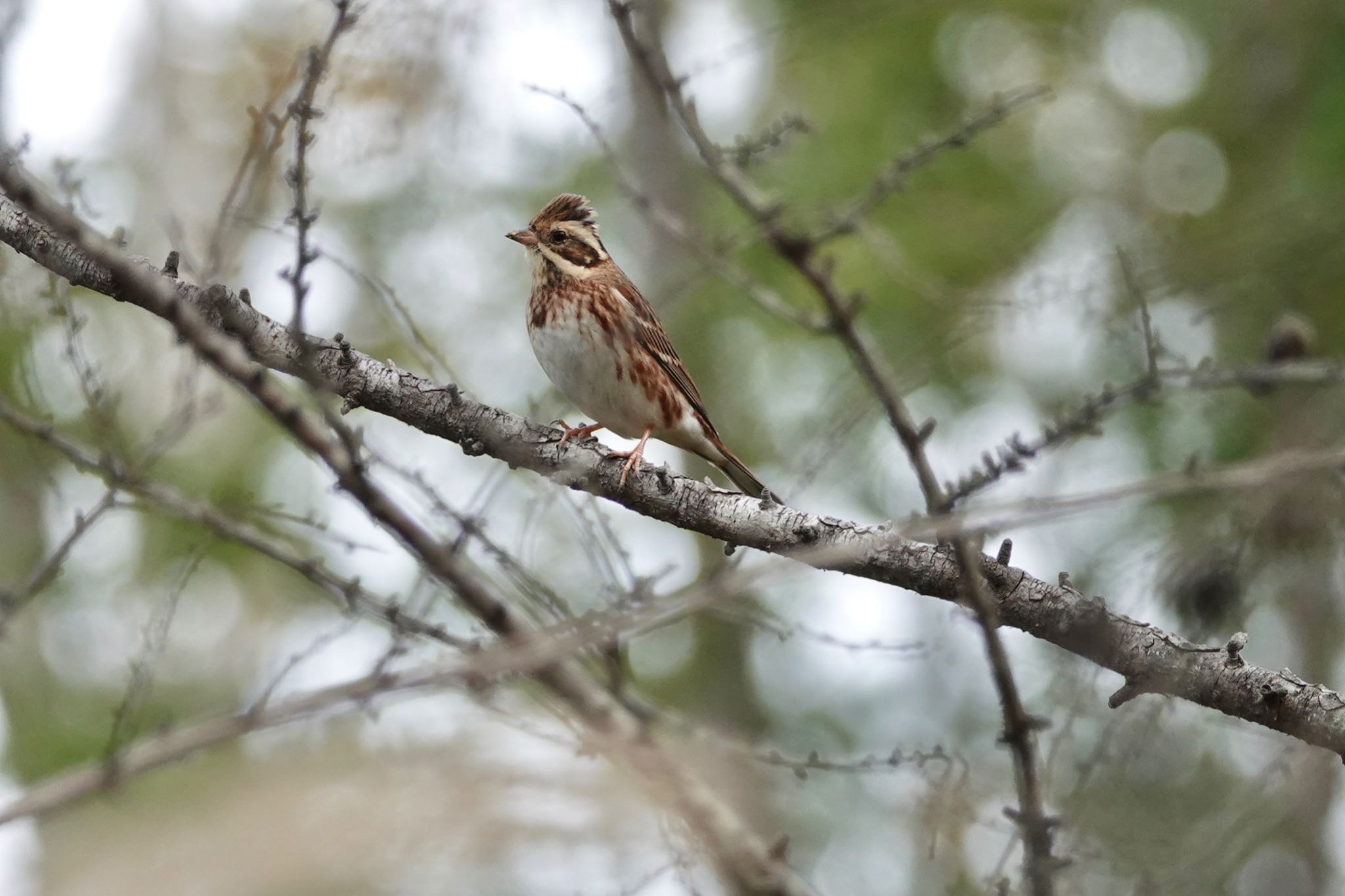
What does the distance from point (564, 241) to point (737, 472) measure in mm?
1535

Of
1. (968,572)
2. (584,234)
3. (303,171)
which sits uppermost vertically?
(584,234)

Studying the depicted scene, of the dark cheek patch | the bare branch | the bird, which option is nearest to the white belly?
the bird

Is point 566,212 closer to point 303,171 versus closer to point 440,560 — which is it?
point 303,171

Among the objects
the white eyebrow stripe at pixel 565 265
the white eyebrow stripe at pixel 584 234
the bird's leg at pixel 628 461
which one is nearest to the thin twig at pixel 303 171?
the bird's leg at pixel 628 461

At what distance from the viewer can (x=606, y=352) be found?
20.6 feet

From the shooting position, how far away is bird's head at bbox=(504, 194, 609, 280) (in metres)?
6.60

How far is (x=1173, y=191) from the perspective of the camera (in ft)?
34.1

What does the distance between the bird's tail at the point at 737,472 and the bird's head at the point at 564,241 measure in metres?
1.17

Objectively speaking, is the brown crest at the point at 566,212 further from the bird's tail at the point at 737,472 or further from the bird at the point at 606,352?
the bird's tail at the point at 737,472

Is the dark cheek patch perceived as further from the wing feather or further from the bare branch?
the bare branch

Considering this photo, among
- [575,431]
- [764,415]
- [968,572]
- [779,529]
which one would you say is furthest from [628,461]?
[764,415]

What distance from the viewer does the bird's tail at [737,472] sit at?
627 cm

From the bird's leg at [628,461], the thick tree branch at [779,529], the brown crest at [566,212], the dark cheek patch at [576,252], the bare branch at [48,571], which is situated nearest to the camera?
the bare branch at [48,571]

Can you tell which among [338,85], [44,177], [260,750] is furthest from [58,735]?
[338,85]
